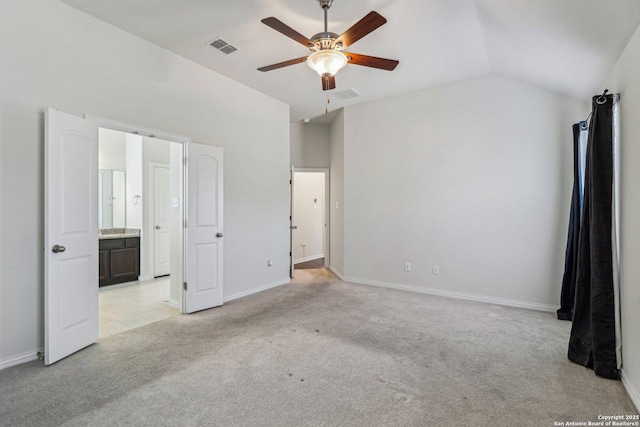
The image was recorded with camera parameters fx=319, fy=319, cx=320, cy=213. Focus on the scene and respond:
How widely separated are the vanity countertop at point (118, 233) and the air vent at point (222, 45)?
11.9 feet

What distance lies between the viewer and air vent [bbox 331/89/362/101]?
4.95 m

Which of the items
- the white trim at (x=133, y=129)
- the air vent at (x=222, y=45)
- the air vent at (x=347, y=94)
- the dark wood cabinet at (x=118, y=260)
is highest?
the air vent at (x=347, y=94)

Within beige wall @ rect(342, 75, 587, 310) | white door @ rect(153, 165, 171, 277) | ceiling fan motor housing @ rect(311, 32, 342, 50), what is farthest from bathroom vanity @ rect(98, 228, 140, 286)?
ceiling fan motor housing @ rect(311, 32, 342, 50)

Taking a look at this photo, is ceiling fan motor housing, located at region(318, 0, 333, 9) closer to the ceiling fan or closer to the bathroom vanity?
the ceiling fan

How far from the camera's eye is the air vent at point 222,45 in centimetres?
344

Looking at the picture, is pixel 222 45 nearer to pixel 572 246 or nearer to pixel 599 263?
pixel 599 263

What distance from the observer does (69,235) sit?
9.09 ft

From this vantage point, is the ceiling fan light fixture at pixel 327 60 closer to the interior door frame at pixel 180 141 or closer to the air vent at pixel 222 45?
the air vent at pixel 222 45

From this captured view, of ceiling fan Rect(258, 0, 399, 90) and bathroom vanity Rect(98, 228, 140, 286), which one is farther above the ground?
ceiling fan Rect(258, 0, 399, 90)

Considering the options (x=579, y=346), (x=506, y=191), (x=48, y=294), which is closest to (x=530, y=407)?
(x=579, y=346)

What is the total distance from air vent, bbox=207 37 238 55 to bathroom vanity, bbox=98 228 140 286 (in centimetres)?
359

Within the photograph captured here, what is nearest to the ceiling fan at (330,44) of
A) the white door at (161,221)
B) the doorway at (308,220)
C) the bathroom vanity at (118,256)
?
the white door at (161,221)

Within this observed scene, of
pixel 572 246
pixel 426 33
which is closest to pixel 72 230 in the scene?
pixel 426 33

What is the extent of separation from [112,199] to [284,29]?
517 centimetres
